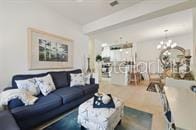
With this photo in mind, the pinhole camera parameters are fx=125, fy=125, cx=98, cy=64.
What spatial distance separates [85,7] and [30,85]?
2.46m

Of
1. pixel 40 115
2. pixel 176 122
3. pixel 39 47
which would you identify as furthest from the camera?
pixel 39 47

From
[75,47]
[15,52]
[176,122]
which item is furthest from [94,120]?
[75,47]

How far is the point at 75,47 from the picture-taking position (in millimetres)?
4477

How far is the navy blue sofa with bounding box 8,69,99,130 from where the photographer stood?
1984mm

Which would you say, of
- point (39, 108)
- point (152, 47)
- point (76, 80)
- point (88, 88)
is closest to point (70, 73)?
point (76, 80)

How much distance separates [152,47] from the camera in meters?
7.86

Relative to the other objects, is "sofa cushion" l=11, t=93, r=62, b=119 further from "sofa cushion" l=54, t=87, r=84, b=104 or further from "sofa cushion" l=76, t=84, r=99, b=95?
"sofa cushion" l=76, t=84, r=99, b=95

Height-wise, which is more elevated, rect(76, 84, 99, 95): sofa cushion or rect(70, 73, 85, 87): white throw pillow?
rect(70, 73, 85, 87): white throw pillow

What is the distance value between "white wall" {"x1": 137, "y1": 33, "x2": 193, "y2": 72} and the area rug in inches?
227

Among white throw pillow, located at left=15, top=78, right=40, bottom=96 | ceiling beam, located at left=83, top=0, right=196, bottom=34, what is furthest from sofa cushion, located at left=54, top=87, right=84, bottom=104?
ceiling beam, located at left=83, top=0, right=196, bottom=34

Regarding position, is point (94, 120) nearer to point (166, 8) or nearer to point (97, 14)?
point (166, 8)

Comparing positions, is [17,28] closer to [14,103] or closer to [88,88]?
[14,103]

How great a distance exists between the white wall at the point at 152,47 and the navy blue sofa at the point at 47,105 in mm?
5721

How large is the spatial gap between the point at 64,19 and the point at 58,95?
253cm
